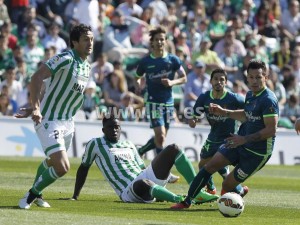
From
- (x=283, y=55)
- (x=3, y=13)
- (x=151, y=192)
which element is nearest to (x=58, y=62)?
(x=151, y=192)

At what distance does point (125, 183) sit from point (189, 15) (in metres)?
16.4

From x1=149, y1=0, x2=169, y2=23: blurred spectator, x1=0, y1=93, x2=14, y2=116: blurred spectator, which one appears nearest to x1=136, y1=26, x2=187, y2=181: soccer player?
x1=0, y1=93, x2=14, y2=116: blurred spectator

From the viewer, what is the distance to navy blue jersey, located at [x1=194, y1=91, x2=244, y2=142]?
14.4m

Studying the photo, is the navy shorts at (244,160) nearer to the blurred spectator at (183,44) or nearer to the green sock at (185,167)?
the green sock at (185,167)

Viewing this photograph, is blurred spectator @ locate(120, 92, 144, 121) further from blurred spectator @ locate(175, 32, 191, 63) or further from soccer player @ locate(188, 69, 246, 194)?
soccer player @ locate(188, 69, 246, 194)

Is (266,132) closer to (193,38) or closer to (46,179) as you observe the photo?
(46,179)

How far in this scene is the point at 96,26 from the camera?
26703 mm

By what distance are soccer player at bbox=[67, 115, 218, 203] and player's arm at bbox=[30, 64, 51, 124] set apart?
5.20 ft

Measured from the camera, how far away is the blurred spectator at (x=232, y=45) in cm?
2750

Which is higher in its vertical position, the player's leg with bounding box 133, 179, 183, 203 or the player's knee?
the player's knee

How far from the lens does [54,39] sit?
25.5 m

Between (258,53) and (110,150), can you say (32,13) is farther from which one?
(110,150)

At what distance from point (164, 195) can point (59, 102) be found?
1746mm

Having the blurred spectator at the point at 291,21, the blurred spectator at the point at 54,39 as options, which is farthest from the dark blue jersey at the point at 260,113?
the blurred spectator at the point at 291,21
